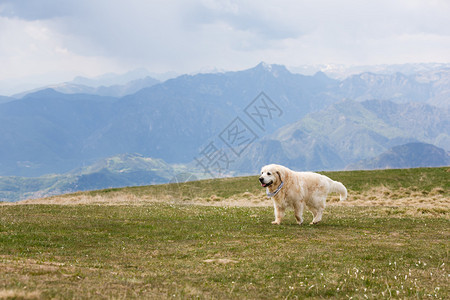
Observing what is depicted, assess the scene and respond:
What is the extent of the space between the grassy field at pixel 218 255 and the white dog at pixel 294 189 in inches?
41.8

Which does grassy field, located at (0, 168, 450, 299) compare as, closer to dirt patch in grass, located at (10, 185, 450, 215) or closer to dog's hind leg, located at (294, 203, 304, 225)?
dog's hind leg, located at (294, 203, 304, 225)

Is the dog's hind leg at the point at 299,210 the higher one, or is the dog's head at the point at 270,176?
the dog's head at the point at 270,176

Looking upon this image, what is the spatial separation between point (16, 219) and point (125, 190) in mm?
42370

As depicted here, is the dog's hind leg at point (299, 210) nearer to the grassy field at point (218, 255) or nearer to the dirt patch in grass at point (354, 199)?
the grassy field at point (218, 255)

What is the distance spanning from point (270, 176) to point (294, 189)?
53.9 inches

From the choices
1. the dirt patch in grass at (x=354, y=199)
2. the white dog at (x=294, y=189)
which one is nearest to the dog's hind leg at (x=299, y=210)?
the white dog at (x=294, y=189)

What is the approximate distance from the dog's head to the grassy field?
7.14 feet

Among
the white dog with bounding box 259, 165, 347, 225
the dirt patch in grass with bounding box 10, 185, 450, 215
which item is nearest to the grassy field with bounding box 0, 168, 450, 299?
the white dog with bounding box 259, 165, 347, 225

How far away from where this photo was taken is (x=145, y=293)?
891cm

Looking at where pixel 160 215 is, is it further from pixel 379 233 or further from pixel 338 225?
pixel 379 233

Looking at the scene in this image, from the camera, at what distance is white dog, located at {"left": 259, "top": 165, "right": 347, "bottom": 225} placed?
67.1 ft

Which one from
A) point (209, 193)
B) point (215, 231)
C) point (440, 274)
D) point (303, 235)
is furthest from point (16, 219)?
point (209, 193)

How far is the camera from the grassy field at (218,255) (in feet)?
31.1

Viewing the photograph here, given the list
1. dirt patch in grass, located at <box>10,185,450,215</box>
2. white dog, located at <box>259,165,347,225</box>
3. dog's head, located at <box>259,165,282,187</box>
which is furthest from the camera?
dirt patch in grass, located at <box>10,185,450,215</box>
